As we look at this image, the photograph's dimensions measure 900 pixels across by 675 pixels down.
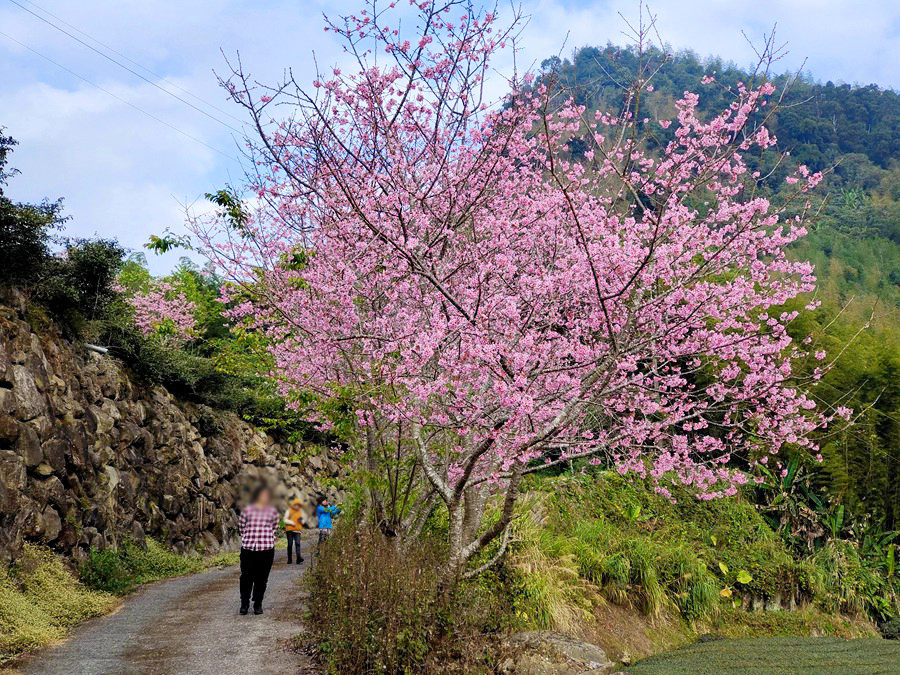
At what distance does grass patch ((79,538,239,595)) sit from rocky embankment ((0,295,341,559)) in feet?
0.84

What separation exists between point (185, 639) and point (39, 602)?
2.28m

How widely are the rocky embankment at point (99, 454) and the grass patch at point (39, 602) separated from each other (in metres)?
0.28

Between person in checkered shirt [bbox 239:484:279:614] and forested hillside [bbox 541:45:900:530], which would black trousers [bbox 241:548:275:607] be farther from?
forested hillside [bbox 541:45:900:530]

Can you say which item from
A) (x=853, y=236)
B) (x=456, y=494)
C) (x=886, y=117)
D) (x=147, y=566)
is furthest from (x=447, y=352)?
(x=886, y=117)

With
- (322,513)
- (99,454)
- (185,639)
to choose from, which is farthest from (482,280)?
(99,454)

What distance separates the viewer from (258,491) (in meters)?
1.11

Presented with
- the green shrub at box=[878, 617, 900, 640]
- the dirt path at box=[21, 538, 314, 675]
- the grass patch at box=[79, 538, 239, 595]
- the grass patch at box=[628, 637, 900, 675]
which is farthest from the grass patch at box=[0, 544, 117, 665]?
the green shrub at box=[878, 617, 900, 640]

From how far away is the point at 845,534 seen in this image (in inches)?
437

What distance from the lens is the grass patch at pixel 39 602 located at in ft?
21.4

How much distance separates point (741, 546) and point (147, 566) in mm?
9499

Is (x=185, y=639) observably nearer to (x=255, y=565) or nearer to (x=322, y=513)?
(x=255, y=565)

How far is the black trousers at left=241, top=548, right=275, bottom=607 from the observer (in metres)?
6.93

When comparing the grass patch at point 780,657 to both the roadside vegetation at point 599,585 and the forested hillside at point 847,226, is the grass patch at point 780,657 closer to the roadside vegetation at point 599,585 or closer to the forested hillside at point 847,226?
the roadside vegetation at point 599,585

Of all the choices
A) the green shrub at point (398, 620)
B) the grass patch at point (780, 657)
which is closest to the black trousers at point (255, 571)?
the green shrub at point (398, 620)
